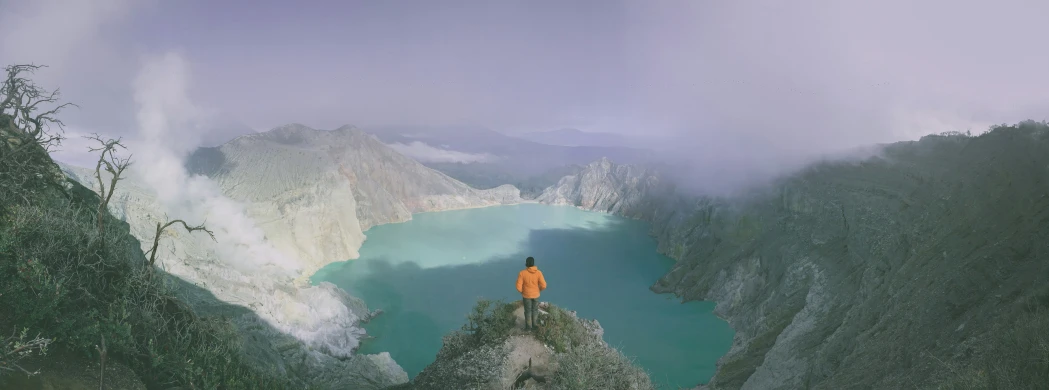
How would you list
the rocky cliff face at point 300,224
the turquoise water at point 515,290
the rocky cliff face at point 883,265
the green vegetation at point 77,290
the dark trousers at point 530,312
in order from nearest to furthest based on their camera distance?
the green vegetation at point 77,290, the dark trousers at point 530,312, the rocky cliff face at point 883,265, the rocky cliff face at point 300,224, the turquoise water at point 515,290

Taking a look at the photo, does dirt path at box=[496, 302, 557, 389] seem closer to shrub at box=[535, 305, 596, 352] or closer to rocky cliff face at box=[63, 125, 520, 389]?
shrub at box=[535, 305, 596, 352]

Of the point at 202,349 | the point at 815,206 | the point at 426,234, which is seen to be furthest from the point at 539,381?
the point at 426,234

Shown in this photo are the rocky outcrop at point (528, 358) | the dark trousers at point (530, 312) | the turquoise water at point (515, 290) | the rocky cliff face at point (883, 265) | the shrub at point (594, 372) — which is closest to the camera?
the shrub at point (594, 372)

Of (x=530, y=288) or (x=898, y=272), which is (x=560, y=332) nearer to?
(x=530, y=288)

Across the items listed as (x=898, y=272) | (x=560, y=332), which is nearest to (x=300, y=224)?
(x=560, y=332)

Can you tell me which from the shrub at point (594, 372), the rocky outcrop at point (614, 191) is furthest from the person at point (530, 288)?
the rocky outcrop at point (614, 191)

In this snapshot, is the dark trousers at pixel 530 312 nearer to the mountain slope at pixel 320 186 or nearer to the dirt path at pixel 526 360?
the dirt path at pixel 526 360

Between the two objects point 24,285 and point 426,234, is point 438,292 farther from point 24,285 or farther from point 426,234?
point 24,285
